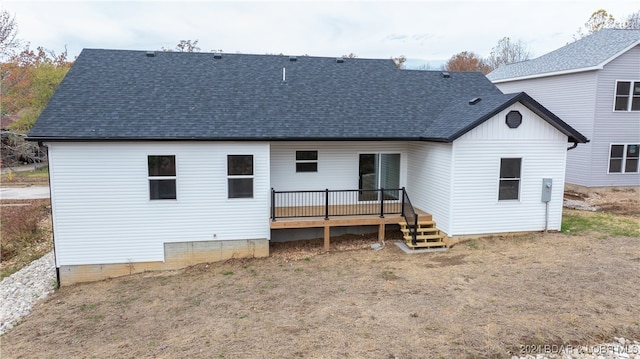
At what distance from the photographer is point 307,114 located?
39.0 ft

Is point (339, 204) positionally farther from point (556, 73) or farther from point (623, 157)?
point (623, 157)

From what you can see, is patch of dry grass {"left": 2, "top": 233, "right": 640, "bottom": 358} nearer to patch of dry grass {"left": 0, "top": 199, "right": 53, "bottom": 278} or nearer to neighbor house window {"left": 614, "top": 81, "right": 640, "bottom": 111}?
patch of dry grass {"left": 0, "top": 199, "right": 53, "bottom": 278}

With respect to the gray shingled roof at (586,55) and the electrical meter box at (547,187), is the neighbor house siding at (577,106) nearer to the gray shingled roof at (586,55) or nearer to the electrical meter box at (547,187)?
the gray shingled roof at (586,55)

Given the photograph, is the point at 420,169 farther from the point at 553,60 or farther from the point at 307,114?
the point at 553,60

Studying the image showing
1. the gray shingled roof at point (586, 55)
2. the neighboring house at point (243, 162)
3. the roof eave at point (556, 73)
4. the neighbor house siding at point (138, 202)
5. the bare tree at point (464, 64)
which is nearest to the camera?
the neighbor house siding at point (138, 202)

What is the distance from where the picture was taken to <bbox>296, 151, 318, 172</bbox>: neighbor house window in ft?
40.1

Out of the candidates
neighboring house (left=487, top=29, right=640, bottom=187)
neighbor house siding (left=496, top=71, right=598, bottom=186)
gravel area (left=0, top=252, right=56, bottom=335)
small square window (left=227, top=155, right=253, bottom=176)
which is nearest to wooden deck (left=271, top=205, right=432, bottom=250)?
small square window (left=227, top=155, right=253, bottom=176)

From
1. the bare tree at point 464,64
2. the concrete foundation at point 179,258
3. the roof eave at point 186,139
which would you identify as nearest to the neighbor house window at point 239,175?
the roof eave at point 186,139

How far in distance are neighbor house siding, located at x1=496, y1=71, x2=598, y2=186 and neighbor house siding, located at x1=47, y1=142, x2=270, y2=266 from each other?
1440 centimetres

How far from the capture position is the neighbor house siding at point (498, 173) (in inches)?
410

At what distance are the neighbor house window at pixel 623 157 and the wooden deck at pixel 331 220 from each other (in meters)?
11.0

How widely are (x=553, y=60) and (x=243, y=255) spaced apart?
18.4 meters

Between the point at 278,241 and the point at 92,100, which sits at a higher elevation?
the point at 92,100

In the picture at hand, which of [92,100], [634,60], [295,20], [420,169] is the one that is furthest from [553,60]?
[92,100]
